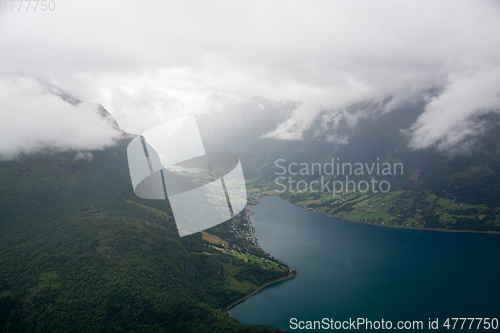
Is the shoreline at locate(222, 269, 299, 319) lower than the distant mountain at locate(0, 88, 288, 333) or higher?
lower

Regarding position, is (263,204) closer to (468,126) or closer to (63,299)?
(63,299)

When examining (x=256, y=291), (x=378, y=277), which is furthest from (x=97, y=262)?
(x=378, y=277)

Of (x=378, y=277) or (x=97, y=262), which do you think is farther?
(x=378, y=277)

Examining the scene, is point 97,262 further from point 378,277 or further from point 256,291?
point 378,277

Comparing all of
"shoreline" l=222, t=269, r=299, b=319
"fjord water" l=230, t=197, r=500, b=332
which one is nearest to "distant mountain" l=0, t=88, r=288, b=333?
"shoreline" l=222, t=269, r=299, b=319

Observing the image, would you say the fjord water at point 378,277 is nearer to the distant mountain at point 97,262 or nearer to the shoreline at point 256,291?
the shoreline at point 256,291

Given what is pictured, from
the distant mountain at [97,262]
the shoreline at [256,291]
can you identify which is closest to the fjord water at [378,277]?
the shoreline at [256,291]

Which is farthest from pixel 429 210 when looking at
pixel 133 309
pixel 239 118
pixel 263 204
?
pixel 239 118

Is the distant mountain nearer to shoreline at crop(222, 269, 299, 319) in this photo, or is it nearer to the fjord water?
shoreline at crop(222, 269, 299, 319)
